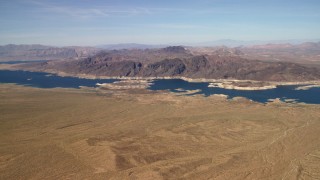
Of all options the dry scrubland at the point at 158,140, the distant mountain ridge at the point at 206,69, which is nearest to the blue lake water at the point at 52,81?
the distant mountain ridge at the point at 206,69

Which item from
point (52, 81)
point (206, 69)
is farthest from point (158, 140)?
point (206, 69)

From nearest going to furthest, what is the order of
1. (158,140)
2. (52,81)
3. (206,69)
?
(158,140) → (52,81) → (206,69)

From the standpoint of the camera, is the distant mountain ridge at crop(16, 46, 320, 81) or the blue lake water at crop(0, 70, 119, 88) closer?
the blue lake water at crop(0, 70, 119, 88)

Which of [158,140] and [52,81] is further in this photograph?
[52,81]

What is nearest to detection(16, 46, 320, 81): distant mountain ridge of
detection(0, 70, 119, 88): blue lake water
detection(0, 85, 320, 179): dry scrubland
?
detection(0, 70, 119, 88): blue lake water

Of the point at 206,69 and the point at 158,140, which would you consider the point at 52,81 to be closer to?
the point at 206,69

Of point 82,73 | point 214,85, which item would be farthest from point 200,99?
point 82,73

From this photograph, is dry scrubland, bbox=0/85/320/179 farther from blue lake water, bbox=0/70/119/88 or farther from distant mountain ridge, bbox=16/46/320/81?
distant mountain ridge, bbox=16/46/320/81

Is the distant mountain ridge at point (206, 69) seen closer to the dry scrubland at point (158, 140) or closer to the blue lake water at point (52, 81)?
the blue lake water at point (52, 81)
